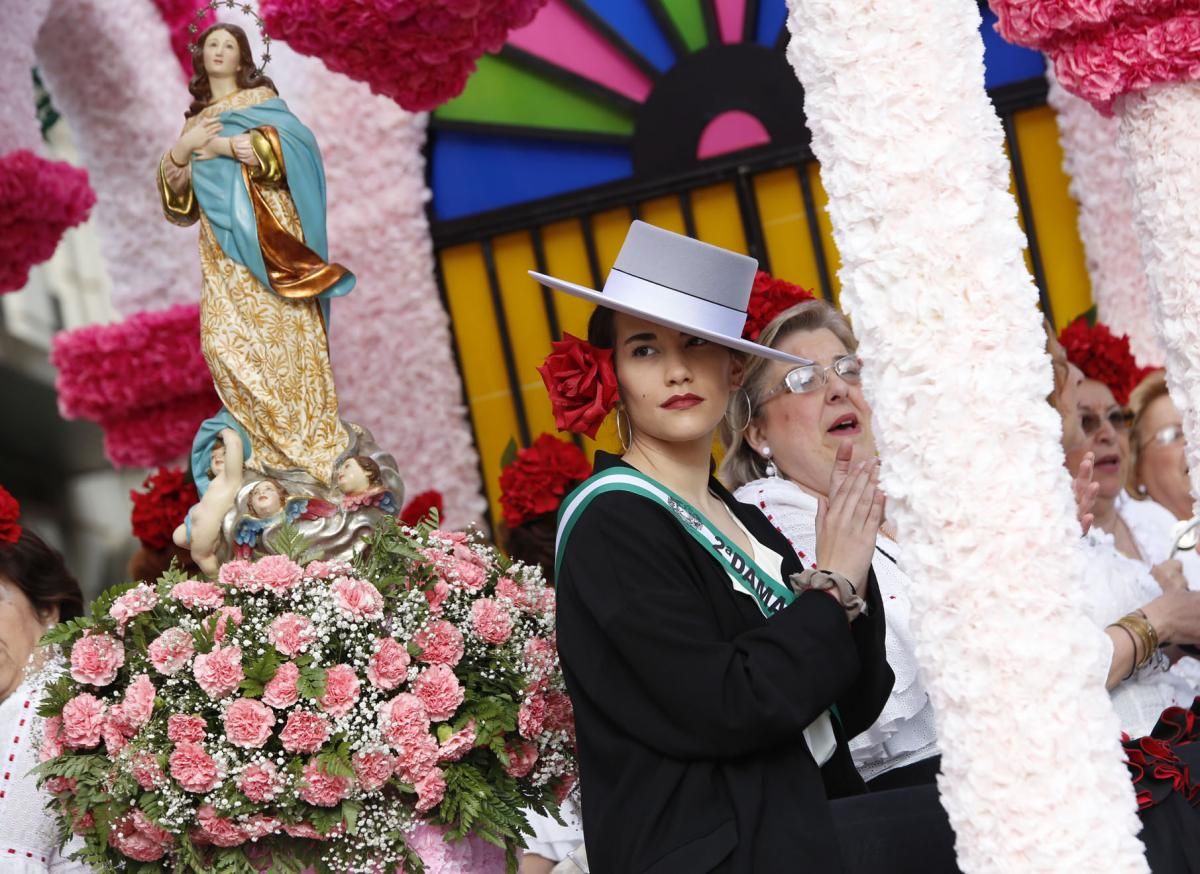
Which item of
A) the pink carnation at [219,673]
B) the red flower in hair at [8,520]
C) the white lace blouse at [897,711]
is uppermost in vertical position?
the red flower in hair at [8,520]

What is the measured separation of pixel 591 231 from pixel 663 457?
10.7ft

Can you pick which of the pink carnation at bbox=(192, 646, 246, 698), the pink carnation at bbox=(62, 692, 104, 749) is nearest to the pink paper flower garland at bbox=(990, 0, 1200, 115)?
the pink carnation at bbox=(192, 646, 246, 698)

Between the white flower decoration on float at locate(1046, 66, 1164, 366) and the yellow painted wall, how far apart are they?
0.10m

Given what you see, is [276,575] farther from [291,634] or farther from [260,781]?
[260,781]

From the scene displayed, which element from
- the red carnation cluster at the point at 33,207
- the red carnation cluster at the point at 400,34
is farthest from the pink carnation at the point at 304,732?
the red carnation cluster at the point at 33,207

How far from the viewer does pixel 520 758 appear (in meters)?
2.77

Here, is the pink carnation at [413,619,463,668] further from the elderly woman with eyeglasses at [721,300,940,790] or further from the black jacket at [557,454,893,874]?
the elderly woman with eyeglasses at [721,300,940,790]

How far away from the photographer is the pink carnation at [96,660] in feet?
8.70

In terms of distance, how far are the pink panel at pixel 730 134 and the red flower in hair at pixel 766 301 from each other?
244cm

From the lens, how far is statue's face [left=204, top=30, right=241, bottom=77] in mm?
3602

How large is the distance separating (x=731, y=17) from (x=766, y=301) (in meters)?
2.70

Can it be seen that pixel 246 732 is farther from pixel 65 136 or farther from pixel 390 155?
pixel 65 136

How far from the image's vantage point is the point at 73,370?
5.09 metres

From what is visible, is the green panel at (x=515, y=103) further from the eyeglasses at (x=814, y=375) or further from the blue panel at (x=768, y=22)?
the eyeglasses at (x=814, y=375)
